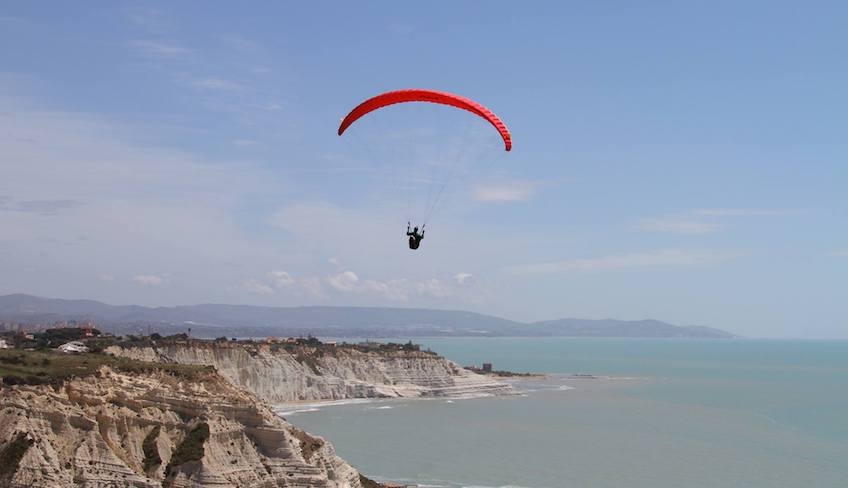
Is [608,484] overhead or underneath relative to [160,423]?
underneath

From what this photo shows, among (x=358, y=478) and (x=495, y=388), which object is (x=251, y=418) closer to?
(x=358, y=478)

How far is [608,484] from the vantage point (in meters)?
42.8

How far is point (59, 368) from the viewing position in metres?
34.8

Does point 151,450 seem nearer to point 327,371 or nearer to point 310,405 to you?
point 310,405

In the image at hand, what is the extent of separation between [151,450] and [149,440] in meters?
0.52

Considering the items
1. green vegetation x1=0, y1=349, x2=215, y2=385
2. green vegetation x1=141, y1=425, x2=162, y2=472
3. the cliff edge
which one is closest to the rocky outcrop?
green vegetation x1=0, y1=349, x2=215, y2=385

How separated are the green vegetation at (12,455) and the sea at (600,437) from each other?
61.0 feet

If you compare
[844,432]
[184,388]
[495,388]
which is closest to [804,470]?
[844,432]

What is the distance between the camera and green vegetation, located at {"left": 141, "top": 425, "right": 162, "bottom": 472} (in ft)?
99.8

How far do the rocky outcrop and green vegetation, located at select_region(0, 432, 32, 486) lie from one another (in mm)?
36807

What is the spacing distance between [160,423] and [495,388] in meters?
69.3

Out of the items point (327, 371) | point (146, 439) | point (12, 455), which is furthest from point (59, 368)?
point (327, 371)

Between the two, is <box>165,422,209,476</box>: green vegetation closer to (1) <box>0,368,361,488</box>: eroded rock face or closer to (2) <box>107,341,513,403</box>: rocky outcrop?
(1) <box>0,368,361,488</box>: eroded rock face

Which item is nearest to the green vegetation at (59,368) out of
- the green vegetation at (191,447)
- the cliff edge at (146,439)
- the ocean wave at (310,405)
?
the cliff edge at (146,439)
